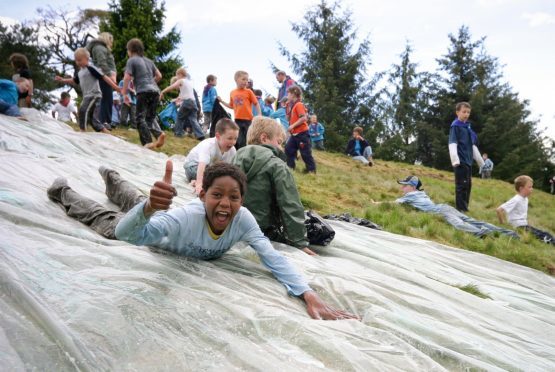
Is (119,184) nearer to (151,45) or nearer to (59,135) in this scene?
(59,135)

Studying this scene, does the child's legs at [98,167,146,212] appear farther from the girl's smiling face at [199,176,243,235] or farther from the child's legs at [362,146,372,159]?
the child's legs at [362,146,372,159]

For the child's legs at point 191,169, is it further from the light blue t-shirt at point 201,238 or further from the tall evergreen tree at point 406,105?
the tall evergreen tree at point 406,105

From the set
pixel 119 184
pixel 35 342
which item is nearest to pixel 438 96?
pixel 119 184

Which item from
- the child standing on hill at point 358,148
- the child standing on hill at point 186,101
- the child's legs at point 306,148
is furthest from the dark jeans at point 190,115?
the child standing on hill at point 358,148

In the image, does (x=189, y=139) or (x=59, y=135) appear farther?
(x=189, y=139)

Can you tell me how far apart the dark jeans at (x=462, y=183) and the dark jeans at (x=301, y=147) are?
297 cm

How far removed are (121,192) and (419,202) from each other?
202 inches

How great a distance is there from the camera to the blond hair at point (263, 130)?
4316 mm

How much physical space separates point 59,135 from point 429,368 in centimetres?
625

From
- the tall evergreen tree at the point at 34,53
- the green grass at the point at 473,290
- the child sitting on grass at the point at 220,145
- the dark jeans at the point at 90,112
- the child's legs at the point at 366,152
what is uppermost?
the tall evergreen tree at the point at 34,53

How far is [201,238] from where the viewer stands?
279cm

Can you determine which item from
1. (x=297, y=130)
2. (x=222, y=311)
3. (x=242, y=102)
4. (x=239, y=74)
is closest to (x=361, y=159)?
(x=297, y=130)

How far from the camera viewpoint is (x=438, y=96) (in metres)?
26.9

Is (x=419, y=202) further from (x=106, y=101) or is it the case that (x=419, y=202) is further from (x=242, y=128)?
(x=106, y=101)
